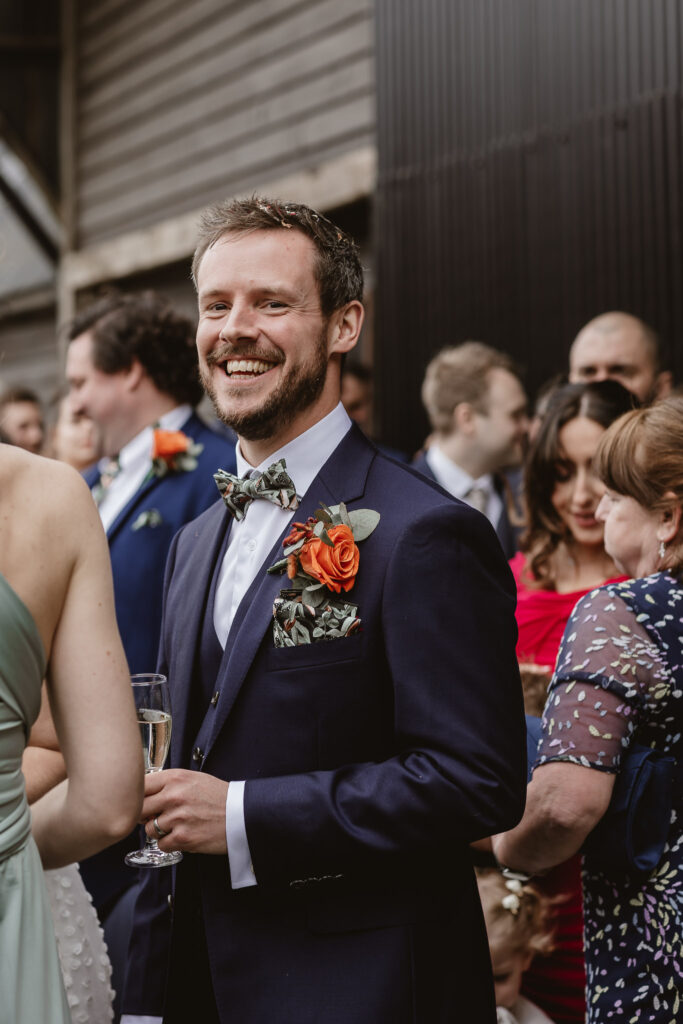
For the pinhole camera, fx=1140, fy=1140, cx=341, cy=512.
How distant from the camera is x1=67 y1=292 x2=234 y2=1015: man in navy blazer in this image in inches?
139

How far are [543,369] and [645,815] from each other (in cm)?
422

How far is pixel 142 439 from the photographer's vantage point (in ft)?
12.7

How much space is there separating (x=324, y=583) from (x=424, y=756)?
0.33 metres

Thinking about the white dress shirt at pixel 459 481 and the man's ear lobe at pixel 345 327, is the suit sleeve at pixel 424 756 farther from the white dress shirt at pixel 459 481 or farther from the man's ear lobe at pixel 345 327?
the white dress shirt at pixel 459 481

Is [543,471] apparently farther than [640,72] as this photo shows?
No

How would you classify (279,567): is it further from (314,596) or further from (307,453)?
(307,453)

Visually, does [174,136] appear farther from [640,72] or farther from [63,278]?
[640,72]

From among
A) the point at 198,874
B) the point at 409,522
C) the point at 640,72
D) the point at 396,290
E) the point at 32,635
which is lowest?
the point at 198,874

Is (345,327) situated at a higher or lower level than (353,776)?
higher

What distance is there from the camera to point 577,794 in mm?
2191

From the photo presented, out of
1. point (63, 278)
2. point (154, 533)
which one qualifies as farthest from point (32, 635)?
point (63, 278)

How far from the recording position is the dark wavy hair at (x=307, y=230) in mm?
2176

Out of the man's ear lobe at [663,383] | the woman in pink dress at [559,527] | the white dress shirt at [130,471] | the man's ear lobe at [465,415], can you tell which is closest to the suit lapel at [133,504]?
the white dress shirt at [130,471]

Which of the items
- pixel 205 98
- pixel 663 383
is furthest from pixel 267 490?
pixel 205 98
